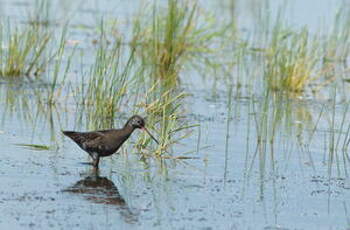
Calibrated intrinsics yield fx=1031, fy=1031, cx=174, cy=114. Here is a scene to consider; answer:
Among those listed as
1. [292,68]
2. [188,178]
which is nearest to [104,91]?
[188,178]

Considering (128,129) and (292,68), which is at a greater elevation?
(292,68)

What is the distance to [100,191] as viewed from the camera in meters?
8.13

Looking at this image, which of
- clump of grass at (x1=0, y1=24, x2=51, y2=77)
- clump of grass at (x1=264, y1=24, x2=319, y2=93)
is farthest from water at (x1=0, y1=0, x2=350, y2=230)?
clump of grass at (x1=264, y1=24, x2=319, y2=93)

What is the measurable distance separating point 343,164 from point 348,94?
4322mm

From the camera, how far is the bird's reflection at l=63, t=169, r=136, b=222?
7.60 meters

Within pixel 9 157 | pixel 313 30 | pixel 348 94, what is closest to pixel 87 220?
pixel 9 157

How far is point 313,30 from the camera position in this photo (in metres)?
18.1

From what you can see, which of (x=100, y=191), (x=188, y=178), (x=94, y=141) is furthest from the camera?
(x=94, y=141)

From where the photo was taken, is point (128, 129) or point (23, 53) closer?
point (128, 129)

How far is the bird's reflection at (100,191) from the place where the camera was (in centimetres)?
760

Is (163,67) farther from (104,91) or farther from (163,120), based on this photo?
(163,120)

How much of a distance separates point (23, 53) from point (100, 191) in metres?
5.29

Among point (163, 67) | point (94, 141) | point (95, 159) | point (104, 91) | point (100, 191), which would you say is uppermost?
point (163, 67)

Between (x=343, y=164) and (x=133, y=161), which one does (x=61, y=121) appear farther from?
(x=343, y=164)
